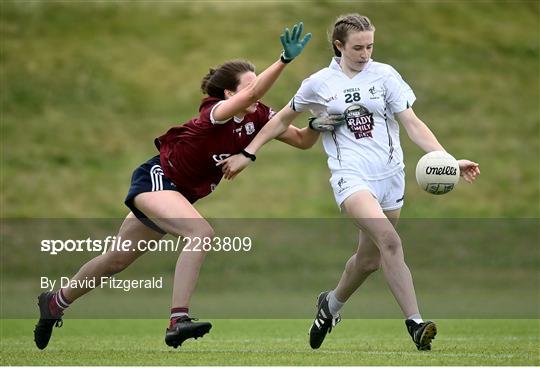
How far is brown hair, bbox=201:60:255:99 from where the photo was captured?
907 centimetres

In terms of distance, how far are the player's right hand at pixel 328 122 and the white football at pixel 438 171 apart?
0.71m

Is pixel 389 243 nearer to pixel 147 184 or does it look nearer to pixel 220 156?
pixel 220 156

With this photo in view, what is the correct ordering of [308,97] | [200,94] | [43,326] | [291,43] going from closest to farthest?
[291,43] → [308,97] → [43,326] → [200,94]

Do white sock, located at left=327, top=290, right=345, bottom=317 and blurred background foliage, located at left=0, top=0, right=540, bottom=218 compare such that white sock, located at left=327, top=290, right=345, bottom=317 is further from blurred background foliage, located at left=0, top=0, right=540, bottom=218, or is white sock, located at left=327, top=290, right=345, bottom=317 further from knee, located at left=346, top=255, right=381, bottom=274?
blurred background foliage, located at left=0, top=0, right=540, bottom=218

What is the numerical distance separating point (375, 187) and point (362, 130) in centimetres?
45

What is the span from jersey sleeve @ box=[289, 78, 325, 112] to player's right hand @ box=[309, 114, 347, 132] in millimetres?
124

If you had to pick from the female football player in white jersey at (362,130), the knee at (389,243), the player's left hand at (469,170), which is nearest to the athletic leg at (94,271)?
the female football player in white jersey at (362,130)

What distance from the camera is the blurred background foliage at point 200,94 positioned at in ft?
94.2

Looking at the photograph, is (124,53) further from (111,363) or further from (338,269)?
(111,363)

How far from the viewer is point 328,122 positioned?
885 cm

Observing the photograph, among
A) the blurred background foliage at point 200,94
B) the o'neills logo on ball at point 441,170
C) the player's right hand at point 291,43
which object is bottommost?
the blurred background foliage at point 200,94

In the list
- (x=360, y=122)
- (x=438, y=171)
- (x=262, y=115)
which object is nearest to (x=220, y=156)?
(x=262, y=115)

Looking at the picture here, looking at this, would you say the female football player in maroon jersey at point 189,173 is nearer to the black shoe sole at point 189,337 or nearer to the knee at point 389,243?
the black shoe sole at point 189,337

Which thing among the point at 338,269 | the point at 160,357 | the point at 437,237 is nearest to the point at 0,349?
the point at 160,357
